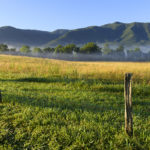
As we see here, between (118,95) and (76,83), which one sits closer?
(118,95)

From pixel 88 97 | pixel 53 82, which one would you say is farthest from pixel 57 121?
pixel 53 82

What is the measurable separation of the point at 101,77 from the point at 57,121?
798 centimetres

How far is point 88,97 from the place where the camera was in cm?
770

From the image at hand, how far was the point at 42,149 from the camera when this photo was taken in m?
3.66

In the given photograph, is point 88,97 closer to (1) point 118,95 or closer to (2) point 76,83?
(1) point 118,95

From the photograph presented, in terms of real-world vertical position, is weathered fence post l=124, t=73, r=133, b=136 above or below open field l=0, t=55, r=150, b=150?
above

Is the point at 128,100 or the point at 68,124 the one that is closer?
the point at 128,100

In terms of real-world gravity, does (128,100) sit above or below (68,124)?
above

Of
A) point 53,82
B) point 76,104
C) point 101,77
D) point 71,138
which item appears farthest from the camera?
point 101,77

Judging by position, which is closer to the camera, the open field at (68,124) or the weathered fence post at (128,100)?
the weathered fence post at (128,100)

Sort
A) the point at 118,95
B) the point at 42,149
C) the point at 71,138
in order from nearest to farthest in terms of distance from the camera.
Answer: the point at 42,149 < the point at 71,138 < the point at 118,95

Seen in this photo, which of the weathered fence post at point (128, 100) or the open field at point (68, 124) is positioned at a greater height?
the weathered fence post at point (128, 100)

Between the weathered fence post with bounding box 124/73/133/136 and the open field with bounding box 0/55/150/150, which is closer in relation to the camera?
the weathered fence post with bounding box 124/73/133/136

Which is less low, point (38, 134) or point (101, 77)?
point (101, 77)
